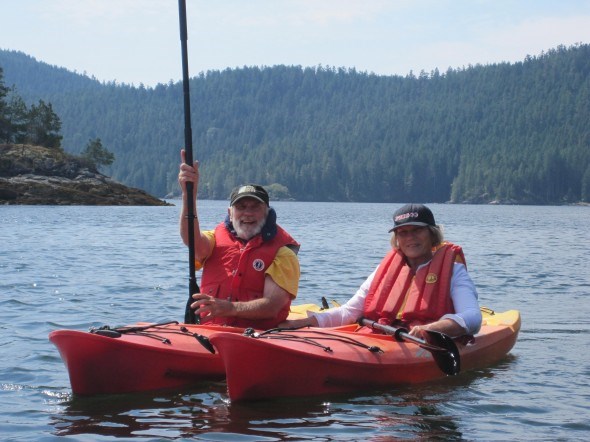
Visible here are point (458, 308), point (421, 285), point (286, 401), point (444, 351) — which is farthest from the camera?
point (421, 285)

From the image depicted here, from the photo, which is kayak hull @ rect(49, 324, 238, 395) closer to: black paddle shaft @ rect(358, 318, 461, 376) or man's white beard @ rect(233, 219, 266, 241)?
man's white beard @ rect(233, 219, 266, 241)

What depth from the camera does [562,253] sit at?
2941 centimetres

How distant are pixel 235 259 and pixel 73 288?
935 centimetres

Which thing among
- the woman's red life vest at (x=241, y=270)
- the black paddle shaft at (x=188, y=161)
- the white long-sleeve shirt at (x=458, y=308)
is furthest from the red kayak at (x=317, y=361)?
the black paddle shaft at (x=188, y=161)

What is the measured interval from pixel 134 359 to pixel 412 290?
8.89ft

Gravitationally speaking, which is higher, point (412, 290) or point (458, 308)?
point (412, 290)

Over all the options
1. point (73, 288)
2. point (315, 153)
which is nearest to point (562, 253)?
point (73, 288)

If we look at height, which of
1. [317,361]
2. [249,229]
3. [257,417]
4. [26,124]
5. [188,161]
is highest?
[26,124]

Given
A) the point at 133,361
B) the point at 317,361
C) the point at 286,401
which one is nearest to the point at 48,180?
the point at 133,361

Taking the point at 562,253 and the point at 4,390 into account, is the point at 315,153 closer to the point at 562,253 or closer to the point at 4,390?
the point at 562,253

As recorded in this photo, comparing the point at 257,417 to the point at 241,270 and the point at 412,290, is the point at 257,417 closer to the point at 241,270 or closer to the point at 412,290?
the point at 241,270

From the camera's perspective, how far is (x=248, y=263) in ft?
27.5

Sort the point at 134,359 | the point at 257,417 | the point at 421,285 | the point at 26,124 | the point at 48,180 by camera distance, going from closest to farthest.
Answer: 1. the point at 257,417
2. the point at 134,359
3. the point at 421,285
4. the point at 48,180
5. the point at 26,124

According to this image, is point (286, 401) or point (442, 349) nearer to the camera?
point (286, 401)
